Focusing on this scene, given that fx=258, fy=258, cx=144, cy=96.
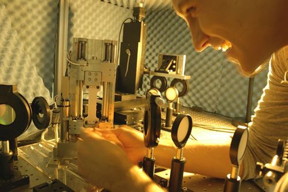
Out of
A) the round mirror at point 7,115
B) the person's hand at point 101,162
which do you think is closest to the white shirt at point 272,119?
the person's hand at point 101,162

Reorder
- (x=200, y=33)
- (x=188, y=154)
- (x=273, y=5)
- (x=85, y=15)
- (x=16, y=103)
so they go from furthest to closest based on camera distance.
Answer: (x=85, y=15) < (x=188, y=154) < (x=16, y=103) < (x=200, y=33) < (x=273, y=5)

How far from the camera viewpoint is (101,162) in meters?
0.72

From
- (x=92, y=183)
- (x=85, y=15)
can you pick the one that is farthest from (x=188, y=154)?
(x=85, y=15)

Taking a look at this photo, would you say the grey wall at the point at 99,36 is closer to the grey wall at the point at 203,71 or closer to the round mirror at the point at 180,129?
the grey wall at the point at 203,71

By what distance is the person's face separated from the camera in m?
0.43

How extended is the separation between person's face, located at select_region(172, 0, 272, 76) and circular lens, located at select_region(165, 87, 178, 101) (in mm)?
1056

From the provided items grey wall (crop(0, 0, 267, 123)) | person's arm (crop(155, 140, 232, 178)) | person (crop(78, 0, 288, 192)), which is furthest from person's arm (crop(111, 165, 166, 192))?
grey wall (crop(0, 0, 267, 123))

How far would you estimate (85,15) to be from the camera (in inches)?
88.1

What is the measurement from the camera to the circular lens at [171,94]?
157cm

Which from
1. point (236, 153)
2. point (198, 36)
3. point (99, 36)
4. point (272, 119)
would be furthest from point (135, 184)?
point (99, 36)

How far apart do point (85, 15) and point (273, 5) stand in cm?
204

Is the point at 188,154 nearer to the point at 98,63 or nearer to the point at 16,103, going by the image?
the point at 98,63

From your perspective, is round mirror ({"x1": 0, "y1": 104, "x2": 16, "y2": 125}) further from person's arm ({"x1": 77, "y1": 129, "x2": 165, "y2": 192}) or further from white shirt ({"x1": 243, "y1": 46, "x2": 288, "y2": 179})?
white shirt ({"x1": 243, "y1": 46, "x2": 288, "y2": 179})

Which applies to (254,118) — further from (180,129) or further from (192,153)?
(180,129)
